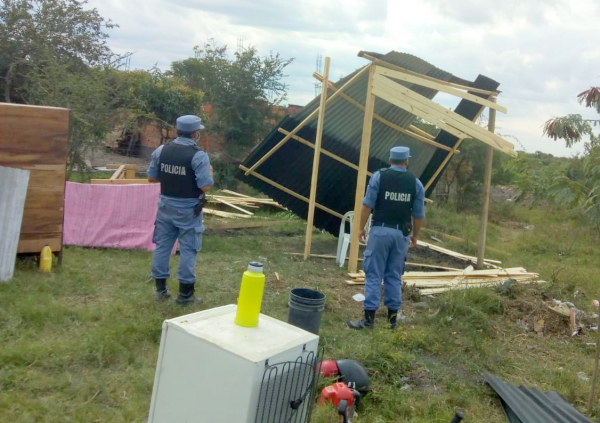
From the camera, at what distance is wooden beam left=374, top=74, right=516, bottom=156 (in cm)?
806

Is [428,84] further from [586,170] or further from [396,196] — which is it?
[396,196]

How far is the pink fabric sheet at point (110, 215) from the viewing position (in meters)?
8.32

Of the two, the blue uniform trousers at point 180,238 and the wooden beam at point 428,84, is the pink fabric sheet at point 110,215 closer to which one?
the blue uniform trousers at point 180,238

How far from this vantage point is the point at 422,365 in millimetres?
5031

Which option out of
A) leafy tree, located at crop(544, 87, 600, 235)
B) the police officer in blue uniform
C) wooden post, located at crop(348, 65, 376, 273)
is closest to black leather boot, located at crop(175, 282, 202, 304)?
the police officer in blue uniform

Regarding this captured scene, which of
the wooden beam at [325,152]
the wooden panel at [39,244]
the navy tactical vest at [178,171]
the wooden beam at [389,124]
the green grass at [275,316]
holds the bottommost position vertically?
the green grass at [275,316]

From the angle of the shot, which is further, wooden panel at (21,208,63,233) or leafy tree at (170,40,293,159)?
leafy tree at (170,40,293,159)

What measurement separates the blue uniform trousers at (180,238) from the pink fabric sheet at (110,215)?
2.64m

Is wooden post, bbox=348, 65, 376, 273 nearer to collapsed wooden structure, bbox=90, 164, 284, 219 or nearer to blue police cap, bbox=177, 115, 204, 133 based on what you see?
blue police cap, bbox=177, 115, 204, 133

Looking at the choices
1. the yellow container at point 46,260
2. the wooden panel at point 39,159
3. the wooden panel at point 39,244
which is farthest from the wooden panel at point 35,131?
the yellow container at point 46,260

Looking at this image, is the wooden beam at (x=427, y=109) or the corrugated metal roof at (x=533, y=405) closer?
the corrugated metal roof at (x=533, y=405)

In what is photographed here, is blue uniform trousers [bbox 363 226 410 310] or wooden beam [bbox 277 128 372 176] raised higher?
wooden beam [bbox 277 128 372 176]

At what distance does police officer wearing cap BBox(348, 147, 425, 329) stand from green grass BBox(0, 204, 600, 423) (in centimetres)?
42

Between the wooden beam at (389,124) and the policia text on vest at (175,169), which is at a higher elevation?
the wooden beam at (389,124)
